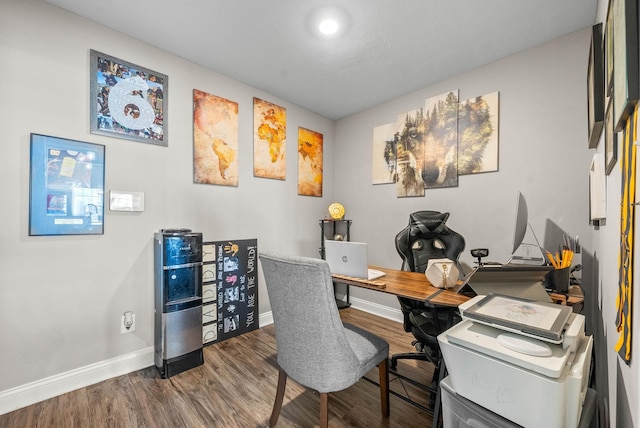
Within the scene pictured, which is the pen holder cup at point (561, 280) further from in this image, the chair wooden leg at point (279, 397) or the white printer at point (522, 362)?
the chair wooden leg at point (279, 397)

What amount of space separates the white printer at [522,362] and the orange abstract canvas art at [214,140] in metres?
2.49

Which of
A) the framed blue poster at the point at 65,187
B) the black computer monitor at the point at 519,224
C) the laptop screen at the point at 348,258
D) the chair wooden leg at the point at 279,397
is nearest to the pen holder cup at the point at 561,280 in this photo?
the black computer monitor at the point at 519,224

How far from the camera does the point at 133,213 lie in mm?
2221

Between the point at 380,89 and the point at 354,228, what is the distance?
182 centimetres

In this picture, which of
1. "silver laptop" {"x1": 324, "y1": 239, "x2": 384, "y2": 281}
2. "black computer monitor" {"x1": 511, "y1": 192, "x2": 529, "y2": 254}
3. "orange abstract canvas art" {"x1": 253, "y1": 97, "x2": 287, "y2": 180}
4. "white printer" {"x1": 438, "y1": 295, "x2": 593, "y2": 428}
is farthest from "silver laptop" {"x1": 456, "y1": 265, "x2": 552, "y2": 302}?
"orange abstract canvas art" {"x1": 253, "y1": 97, "x2": 287, "y2": 180}

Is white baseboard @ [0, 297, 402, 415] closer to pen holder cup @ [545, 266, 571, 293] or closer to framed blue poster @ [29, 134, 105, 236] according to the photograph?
framed blue poster @ [29, 134, 105, 236]

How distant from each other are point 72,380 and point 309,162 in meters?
3.09

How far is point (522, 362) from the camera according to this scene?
0.77 metres

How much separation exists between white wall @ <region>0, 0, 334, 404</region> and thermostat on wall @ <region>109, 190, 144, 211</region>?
5 centimetres

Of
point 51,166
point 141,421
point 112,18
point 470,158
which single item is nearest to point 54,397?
point 141,421

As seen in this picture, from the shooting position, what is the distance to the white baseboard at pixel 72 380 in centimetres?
171

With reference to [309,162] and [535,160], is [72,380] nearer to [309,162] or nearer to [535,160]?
[309,162]

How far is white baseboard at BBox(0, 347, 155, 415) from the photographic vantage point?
5.63 feet

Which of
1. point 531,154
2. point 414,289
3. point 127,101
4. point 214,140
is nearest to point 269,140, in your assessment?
point 214,140
